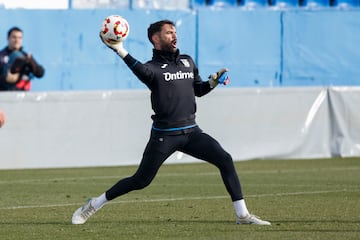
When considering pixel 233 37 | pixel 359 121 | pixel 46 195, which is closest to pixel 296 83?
pixel 233 37

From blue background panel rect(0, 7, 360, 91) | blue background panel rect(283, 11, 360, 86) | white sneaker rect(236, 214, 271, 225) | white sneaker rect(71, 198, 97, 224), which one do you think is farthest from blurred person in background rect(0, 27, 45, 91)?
white sneaker rect(236, 214, 271, 225)

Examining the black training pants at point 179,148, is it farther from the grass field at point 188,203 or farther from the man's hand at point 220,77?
the man's hand at point 220,77

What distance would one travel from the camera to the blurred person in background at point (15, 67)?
70.0 feet

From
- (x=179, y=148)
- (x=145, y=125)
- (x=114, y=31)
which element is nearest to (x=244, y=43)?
(x=145, y=125)

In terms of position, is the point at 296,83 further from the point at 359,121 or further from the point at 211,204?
the point at 211,204

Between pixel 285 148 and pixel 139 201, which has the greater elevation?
pixel 139 201

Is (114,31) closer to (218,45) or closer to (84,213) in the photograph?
(84,213)

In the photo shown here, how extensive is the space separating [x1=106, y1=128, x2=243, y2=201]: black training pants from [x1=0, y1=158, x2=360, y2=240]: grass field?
39 centimetres

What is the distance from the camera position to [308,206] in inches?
534

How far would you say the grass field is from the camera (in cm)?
1123

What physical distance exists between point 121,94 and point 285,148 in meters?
3.29

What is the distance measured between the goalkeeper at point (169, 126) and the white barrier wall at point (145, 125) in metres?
8.76

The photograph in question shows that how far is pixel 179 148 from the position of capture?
A: 11883 millimetres

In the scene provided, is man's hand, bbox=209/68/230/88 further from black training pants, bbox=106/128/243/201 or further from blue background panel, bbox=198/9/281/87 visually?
blue background panel, bbox=198/9/281/87
